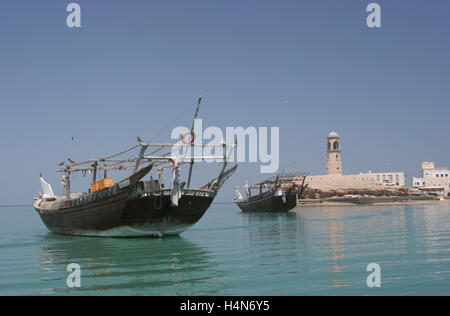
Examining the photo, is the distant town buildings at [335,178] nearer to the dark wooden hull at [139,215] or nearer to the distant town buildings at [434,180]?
the distant town buildings at [434,180]

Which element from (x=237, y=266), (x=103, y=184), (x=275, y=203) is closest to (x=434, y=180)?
(x=275, y=203)

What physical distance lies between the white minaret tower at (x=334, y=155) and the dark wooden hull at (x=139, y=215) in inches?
3832

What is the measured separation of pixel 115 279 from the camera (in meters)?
14.5

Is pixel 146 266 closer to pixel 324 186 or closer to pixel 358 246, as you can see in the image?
pixel 358 246

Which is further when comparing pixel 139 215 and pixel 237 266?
pixel 139 215

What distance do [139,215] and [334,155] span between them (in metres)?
101

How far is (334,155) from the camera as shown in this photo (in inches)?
4779

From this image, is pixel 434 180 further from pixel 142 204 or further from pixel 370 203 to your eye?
pixel 142 204

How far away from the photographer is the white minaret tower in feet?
398

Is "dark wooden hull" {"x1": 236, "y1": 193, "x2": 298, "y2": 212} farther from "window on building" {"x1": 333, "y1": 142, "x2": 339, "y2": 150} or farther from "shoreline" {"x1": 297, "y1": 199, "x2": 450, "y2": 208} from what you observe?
"window on building" {"x1": 333, "y1": 142, "x2": 339, "y2": 150}
